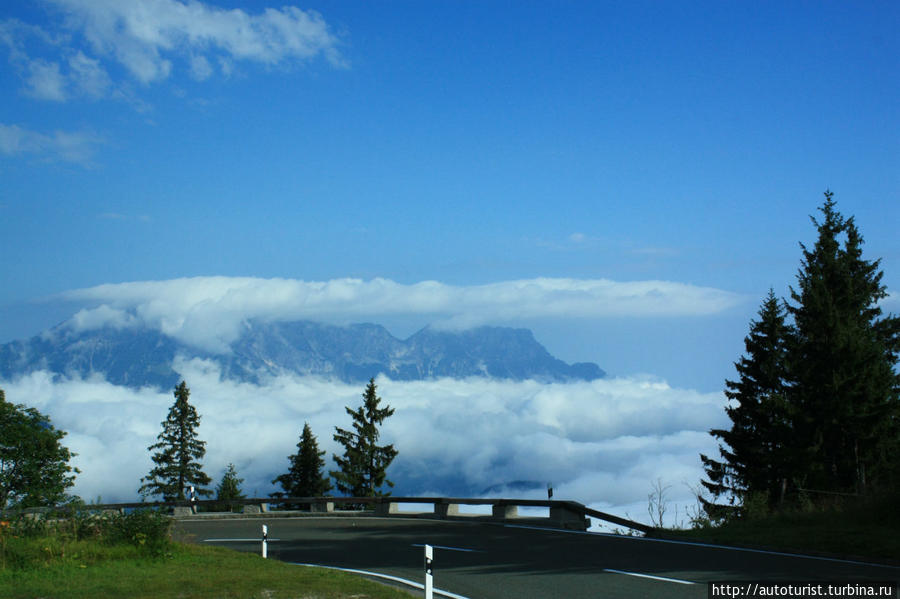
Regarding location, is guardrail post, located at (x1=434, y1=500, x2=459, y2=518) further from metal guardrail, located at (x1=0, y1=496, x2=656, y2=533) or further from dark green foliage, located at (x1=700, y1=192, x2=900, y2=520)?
dark green foliage, located at (x1=700, y1=192, x2=900, y2=520)

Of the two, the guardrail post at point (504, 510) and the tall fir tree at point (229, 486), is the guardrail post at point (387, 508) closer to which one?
the guardrail post at point (504, 510)

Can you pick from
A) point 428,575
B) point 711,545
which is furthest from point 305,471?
point 428,575

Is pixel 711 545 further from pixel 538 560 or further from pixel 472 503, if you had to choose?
pixel 472 503

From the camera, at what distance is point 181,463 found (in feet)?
274

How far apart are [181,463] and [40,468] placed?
24.8 m

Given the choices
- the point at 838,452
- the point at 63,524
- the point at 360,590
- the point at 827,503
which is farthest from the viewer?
the point at 838,452

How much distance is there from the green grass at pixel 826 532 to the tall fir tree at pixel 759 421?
22362mm

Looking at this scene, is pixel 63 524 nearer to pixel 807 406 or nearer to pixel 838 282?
pixel 807 406

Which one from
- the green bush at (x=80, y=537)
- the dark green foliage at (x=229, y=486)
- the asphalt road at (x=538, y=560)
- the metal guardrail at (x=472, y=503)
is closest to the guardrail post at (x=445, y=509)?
the metal guardrail at (x=472, y=503)

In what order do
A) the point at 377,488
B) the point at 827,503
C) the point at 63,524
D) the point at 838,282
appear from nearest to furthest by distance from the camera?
the point at 63,524 < the point at 827,503 < the point at 838,282 < the point at 377,488

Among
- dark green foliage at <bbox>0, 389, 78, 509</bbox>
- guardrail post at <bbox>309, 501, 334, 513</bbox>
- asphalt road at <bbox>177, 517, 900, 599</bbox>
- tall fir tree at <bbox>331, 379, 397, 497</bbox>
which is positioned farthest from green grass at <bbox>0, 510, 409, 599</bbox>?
tall fir tree at <bbox>331, 379, 397, 497</bbox>

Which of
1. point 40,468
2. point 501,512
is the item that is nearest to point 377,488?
point 40,468

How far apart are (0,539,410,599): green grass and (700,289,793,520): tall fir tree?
104 feet

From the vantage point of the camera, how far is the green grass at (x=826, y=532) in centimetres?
1454
